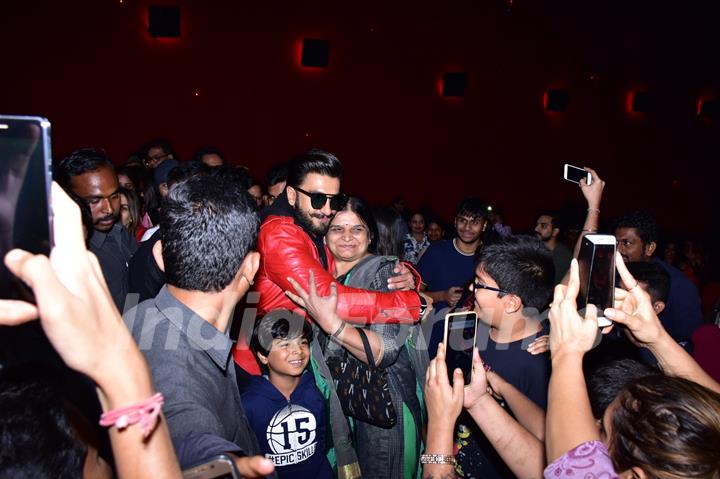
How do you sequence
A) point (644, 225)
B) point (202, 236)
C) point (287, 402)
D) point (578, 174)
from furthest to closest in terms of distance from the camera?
1. point (644, 225)
2. point (578, 174)
3. point (287, 402)
4. point (202, 236)

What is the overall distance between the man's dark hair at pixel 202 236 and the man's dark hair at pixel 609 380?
1.10 meters

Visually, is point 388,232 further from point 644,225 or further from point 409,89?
point 409,89

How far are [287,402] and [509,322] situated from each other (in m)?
0.97

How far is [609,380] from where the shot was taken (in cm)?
158

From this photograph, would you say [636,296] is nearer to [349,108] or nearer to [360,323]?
[360,323]

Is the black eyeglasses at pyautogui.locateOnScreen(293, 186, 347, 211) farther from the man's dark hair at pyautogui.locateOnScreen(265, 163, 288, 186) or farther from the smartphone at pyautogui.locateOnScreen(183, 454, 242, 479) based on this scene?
the smartphone at pyautogui.locateOnScreen(183, 454, 242, 479)

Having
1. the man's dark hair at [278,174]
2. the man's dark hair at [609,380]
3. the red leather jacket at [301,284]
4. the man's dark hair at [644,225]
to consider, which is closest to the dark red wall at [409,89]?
the man's dark hair at [278,174]

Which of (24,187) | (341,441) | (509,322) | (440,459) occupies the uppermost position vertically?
(24,187)

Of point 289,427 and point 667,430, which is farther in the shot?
point 289,427

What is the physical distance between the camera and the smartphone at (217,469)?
3.15 feet

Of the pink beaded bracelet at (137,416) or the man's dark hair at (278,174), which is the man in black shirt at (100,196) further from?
the pink beaded bracelet at (137,416)

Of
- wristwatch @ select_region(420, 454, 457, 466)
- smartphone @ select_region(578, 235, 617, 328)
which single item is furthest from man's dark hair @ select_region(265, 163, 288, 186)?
smartphone @ select_region(578, 235, 617, 328)

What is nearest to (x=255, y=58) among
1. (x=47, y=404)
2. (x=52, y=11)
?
(x=52, y=11)

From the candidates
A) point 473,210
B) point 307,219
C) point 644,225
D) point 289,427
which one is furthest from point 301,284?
point 644,225
